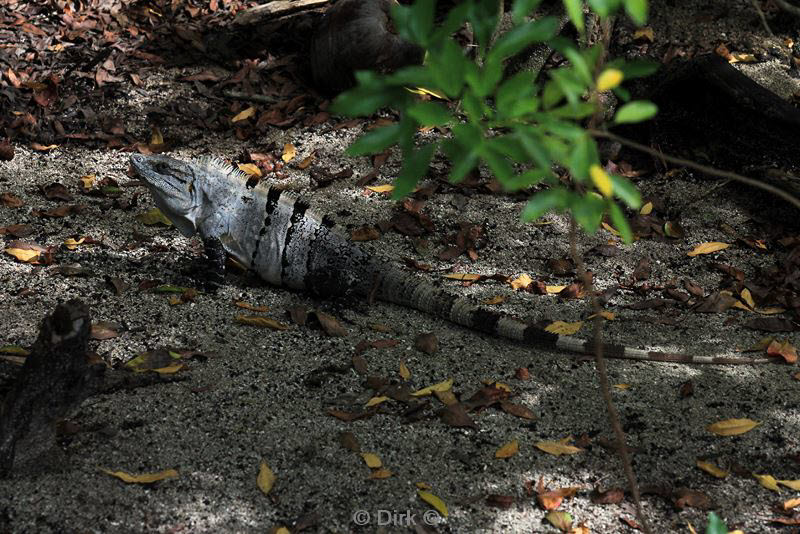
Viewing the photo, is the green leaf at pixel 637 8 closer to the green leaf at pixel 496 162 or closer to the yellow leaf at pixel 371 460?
the green leaf at pixel 496 162

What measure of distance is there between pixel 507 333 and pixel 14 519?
8.23 ft

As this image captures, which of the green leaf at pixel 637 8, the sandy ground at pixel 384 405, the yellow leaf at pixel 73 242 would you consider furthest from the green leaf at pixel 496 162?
the yellow leaf at pixel 73 242

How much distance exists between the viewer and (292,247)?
4914 mm

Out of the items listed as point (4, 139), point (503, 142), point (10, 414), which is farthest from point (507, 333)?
point (4, 139)

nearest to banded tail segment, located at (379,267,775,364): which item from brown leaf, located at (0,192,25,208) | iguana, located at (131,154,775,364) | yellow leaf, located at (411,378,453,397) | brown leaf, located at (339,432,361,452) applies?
iguana, located at (131,154,775,364)

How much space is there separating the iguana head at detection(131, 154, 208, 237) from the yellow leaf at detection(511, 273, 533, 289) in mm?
1890

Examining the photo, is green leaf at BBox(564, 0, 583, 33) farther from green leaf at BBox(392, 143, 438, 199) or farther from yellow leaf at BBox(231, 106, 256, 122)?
yellow leaf at BBox(231, 106, 256, 122)

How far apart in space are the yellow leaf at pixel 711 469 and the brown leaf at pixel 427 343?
1.40 meters

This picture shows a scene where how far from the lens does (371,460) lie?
3.39m

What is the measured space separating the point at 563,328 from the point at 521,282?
611 millimetres

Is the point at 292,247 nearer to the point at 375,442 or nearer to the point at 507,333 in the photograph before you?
the point at 507,333

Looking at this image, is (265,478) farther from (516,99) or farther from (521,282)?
(521,282)

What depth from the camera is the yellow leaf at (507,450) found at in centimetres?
351

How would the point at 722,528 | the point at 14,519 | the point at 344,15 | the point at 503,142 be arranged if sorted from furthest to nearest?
the point at 344,15 < the point at 14,519 < the point at 722,528 < the point at 503,142
